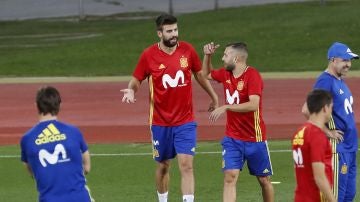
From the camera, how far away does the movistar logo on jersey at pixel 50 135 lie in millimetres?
8984

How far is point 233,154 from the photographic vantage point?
12.4 meters

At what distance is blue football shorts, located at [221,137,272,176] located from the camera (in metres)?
12.4

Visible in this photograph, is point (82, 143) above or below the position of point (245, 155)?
above

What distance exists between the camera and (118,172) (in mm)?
16391

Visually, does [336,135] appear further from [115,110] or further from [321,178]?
[115,110]

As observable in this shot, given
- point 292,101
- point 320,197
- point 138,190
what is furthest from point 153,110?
point 292,101

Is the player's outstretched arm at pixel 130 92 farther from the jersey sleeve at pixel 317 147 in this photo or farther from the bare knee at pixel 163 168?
the jersey sleeve at pixel 317 147

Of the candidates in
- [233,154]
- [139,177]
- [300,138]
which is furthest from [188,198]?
[300,138]

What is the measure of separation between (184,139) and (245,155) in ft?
3.18

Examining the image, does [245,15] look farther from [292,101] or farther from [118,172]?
[118,172]

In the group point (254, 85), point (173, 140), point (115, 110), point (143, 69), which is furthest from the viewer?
point (115, 110)

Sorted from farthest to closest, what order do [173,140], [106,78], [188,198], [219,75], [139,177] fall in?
1. [106,78]
2. [139,177]
3. [173,140]
4. [188,198]
5. [219,75]

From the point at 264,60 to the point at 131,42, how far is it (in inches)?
263

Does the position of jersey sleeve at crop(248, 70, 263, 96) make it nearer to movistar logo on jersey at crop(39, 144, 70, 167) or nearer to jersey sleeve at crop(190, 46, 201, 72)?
jersey sleeve at crop(190, 46, 201, 72)
